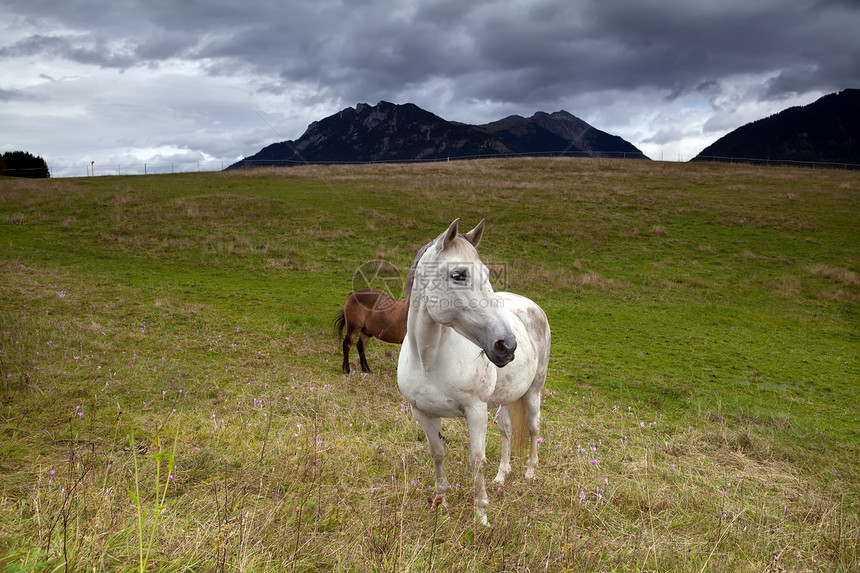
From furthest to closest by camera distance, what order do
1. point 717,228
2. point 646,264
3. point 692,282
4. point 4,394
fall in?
point 717,228 → point 646,264 → point 692,282 → point 4,394

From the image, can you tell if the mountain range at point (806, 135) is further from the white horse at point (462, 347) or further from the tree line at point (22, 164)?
the tree line at point (22, 164)

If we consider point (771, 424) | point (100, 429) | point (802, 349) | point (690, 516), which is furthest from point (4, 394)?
point (802, 349)

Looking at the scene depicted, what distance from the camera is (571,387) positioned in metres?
9.10

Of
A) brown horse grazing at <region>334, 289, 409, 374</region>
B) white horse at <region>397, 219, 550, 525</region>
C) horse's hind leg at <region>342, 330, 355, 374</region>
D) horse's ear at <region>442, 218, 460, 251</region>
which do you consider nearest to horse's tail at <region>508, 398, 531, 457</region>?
white horse at <region>397, 219, 550, 525</region>

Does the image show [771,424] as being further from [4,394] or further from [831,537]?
[4,394]

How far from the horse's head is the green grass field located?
1.29 m

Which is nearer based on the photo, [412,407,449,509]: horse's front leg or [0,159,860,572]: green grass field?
[0,159,860,572]: green grass field

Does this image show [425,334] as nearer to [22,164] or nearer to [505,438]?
[505,438]

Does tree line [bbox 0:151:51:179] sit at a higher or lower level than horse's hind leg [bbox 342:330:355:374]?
higher

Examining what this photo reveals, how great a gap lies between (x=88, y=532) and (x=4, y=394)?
474cm

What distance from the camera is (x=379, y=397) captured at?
309 inches

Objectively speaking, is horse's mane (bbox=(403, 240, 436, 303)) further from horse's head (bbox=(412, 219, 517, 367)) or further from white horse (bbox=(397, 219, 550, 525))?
horse's head (bbox=(412, 219, 517, 367))

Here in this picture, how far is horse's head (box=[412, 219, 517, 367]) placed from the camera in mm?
2918

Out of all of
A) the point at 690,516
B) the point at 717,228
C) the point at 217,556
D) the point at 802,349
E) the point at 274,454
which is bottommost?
the point at 802,349
